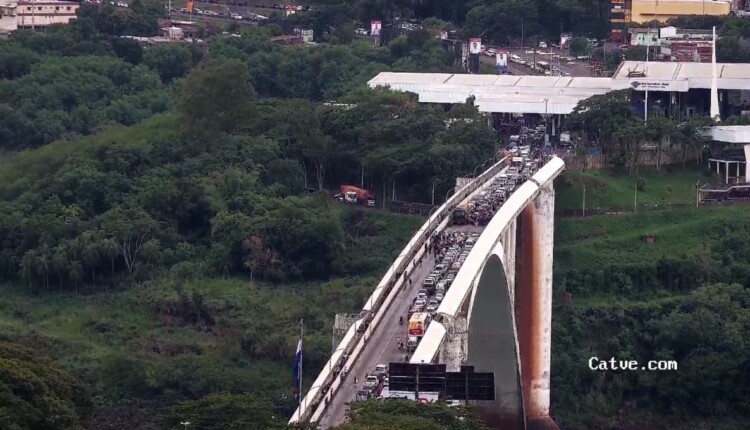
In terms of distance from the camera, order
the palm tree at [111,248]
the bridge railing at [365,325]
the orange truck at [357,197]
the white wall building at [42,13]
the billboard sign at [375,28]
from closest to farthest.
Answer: the bridge railing at [365,325], the palm tree at [111,248], the orange truck at [357,197], the white wall building at [42,13], the billboard sign at [375,28]

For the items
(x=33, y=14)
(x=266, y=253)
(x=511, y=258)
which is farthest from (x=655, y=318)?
(x=33, y=14)

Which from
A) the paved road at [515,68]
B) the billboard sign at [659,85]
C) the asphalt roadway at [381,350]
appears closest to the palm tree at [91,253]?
the asphalt roadway at [381,350]

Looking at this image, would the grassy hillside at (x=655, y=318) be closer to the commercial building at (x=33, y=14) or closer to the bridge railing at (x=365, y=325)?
the bridge railing at (x=365, y=325)

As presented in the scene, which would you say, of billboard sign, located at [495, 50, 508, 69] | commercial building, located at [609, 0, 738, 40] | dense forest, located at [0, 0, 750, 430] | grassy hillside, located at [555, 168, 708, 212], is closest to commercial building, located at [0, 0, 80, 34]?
dense forest, located at [0, 0, 750, 430]

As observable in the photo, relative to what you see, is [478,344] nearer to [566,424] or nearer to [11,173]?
[566,424]

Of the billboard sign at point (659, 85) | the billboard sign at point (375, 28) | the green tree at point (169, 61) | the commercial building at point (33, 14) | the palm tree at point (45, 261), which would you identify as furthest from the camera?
the billboard sign at point (375, 28)

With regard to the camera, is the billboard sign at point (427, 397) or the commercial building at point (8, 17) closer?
the billboard sign at point (427, 397)

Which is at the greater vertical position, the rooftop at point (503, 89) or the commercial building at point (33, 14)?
the commercial building at point (33, 14)
